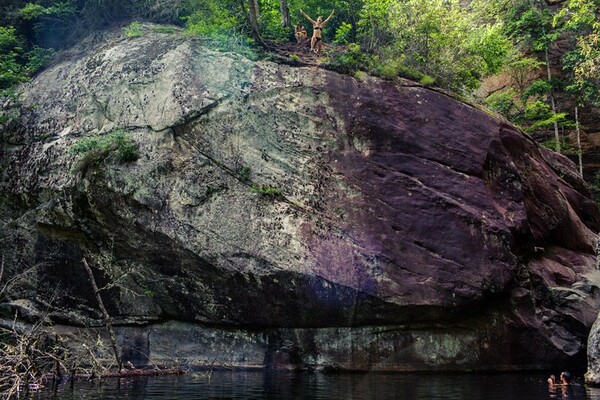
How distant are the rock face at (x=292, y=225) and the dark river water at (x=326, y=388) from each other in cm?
176

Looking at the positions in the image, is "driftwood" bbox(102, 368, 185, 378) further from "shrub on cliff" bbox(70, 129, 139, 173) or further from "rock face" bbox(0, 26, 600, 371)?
"shrub on cliff" bbox(70, 129, 139, 173)

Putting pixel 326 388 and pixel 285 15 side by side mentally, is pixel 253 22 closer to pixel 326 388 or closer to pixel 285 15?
pixel 285 15

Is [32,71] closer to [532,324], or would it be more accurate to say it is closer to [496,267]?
[496,267]

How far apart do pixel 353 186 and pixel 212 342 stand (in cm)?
675

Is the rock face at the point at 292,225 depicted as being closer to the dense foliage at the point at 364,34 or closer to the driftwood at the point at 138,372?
the dense foliage at the point at 364,34

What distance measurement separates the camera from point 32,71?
76.1ft

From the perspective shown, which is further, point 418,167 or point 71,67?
point 71,67

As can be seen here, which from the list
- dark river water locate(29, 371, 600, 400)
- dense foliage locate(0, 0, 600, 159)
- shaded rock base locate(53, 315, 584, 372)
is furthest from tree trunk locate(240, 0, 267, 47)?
dark river water locate(29, 371, 600, 400)

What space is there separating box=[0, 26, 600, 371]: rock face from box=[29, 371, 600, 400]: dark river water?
1.76 metres

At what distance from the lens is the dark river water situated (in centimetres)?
1136

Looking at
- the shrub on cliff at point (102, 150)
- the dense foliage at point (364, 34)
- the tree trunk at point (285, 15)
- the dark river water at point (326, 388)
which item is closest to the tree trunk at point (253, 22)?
the dense foliage at point (364, 34)

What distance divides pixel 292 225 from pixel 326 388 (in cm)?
568

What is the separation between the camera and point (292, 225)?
1716 centimetres

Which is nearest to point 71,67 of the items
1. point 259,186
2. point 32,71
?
point 32,71
